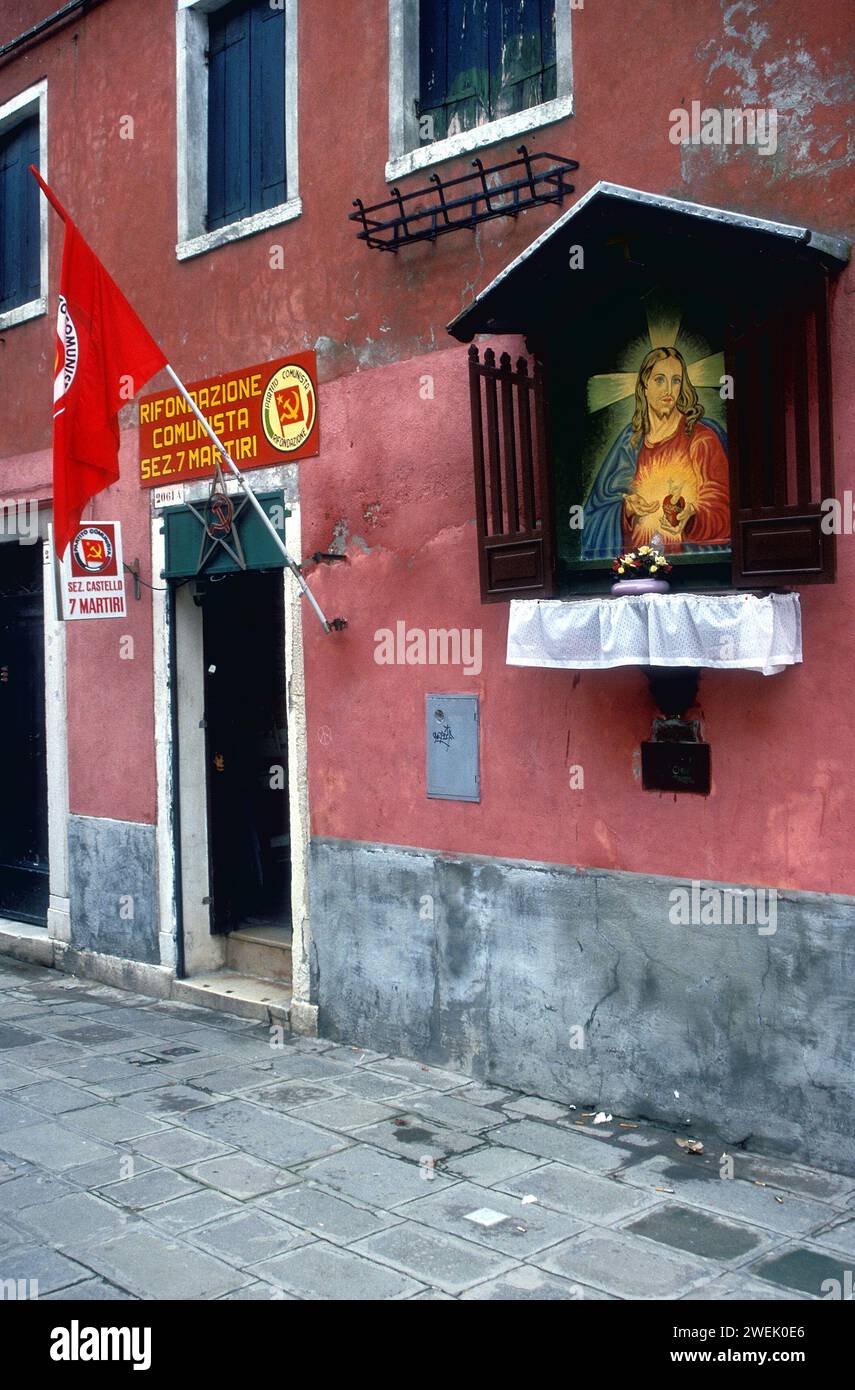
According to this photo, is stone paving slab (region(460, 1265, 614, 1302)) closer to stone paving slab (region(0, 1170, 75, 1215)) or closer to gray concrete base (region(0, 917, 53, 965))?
stone paving slab (region(0, 1170, 75, 1215))

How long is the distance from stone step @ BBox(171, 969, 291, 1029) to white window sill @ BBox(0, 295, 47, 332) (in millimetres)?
5234

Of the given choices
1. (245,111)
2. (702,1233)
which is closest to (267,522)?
(245,111)

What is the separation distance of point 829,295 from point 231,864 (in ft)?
18.6

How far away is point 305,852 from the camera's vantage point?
7.92 metres

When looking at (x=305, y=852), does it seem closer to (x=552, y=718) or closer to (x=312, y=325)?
(x=552, y=718)

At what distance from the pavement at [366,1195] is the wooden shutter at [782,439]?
8.54 feet

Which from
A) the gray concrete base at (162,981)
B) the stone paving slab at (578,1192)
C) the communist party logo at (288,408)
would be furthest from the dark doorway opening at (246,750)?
the stone paving slab at (578,1192)

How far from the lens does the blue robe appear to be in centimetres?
623

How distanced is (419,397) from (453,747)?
1939 mm

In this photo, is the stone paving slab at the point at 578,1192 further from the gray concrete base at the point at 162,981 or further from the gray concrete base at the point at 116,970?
the gray concrete base at the point at 116,970

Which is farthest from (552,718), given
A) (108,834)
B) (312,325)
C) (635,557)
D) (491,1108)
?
(108,834)

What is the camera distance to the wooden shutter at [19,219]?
34.2ft

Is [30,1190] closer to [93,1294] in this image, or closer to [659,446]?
[93,1294]

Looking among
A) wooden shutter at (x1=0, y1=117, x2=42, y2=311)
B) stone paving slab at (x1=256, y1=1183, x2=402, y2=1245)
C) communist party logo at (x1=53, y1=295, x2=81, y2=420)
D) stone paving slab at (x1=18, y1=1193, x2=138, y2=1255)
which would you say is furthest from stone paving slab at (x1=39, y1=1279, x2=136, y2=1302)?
wooden shutter at (x1=0, y1=117, x2=42, y2=311)
